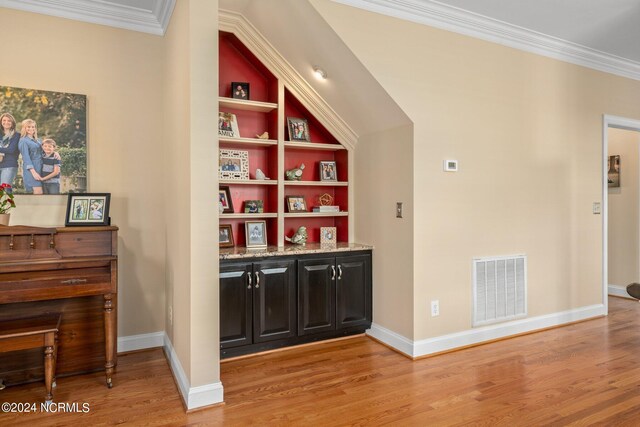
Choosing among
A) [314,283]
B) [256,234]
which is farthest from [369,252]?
[256,234]

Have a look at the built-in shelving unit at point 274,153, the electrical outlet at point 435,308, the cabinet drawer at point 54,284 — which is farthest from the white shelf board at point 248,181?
the electrical outlet at point 435,308

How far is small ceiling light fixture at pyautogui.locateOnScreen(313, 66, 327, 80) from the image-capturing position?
128 inches

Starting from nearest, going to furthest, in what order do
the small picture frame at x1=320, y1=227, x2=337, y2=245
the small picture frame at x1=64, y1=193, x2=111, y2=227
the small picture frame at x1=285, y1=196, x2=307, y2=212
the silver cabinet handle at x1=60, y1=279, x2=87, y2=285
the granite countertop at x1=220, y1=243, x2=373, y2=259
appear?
the silver cabinet handle at x1=60, y1=279, x2=87, y2=285 → the small picture frame at x1=64, y1=193, x2=111, y2=227 → the granite countertop at x1=220, y1=243, x2=373, y2=259 → the small picture frame at x1=285, y1=196, x2=307, y2=212 → the small picture frame at x1=320, y1=227, x2=337, y2=245

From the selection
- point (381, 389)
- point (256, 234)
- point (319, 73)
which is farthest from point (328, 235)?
point (381, 389)

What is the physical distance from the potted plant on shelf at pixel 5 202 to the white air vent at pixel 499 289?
349 centimetres

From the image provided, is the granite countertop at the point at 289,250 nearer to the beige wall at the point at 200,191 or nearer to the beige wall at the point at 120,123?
the beige wall at the point at 200,191

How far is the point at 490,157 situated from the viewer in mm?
3479

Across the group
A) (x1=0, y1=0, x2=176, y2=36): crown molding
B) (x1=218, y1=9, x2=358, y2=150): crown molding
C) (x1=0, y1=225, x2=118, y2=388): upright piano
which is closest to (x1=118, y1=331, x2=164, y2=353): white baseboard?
(x1=0, y1=225, x2=118, y2=388): upright piano

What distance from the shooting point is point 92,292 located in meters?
2.49

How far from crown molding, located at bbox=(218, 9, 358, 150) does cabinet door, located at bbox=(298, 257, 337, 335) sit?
122cm

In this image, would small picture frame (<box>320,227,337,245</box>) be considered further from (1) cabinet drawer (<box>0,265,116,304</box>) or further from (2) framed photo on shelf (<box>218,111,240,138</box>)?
(1) cabinet drawer (<box>0,265,116,304</box>)

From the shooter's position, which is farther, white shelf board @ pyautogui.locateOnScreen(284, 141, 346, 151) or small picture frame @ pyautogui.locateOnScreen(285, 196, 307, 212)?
small picture frame @ pyautogui.locateOnScreen(285, 196, 307, 212)

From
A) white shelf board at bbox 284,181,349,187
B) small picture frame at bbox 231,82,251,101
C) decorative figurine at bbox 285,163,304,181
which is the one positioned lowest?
white shelf board at bbox 284,181,349,187

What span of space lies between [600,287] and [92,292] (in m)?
4.83
